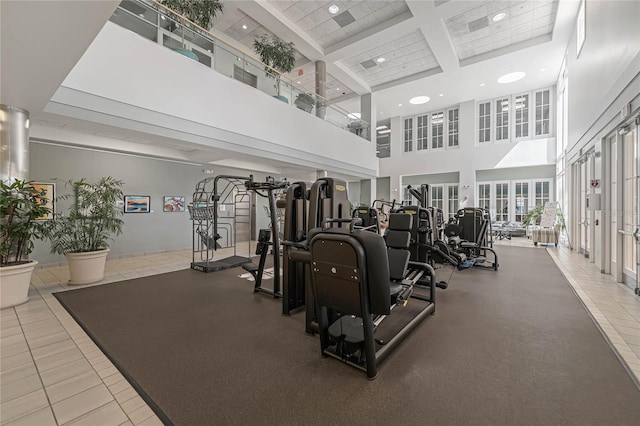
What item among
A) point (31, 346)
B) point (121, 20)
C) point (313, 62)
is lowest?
point (31, 346)

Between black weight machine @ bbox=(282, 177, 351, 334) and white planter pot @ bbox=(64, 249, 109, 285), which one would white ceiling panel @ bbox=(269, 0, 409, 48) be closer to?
black weight machine @ bbox=(282, 177, 351, 334)

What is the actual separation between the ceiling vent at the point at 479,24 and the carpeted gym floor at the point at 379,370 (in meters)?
7.94

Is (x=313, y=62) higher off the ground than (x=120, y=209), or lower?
higher

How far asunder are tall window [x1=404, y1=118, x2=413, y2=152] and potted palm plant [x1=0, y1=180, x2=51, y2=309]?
14.9 m

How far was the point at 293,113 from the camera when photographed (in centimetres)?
791

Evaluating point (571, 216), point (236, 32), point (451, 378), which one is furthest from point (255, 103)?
point (571, 216)

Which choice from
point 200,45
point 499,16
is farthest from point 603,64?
point 200,45

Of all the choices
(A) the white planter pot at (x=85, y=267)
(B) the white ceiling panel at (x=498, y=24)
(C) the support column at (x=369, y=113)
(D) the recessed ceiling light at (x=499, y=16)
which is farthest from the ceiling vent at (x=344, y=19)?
(A) the white planter pot at (x=85, y=267)

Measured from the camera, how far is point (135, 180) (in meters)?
7.50

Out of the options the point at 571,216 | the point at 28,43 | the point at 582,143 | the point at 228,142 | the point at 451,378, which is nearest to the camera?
the point at 451,378

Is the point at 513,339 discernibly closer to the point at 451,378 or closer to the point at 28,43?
the point at 451,378

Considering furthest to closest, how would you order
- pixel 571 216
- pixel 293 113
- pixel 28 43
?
pixel 571 216
pixel 293 113
pixel 28 43

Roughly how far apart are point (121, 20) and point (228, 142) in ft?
8.58

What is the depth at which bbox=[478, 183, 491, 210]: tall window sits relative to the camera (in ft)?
43.3
